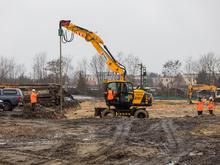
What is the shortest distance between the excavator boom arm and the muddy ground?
819 centimetres

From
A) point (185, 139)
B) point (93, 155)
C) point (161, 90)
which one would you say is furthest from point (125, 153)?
point (161, 90)

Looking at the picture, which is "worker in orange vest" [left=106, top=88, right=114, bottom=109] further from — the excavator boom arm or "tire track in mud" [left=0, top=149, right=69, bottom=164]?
"tire track in mud" [left=0, top=149, right=69, bottom=164]

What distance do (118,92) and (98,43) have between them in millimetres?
4283

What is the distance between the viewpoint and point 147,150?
11.4m

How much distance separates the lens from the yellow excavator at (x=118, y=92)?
2430cm

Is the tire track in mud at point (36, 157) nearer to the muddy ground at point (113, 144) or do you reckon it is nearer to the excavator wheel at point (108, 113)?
the muddy ground at point (113, 144)

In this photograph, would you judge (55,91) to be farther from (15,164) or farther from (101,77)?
(101,77)

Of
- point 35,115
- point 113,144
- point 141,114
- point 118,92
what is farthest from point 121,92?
point 113,144

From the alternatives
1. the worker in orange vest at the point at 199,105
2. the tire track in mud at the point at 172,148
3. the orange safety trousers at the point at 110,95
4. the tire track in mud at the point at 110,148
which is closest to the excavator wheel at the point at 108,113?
the orange safety trousers at the point at 110,95

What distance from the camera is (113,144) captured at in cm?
1241

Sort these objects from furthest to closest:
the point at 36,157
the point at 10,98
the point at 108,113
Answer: the point at 10,98 < the point at 108,113 < the point at 36,157

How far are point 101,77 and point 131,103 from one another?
7007cm

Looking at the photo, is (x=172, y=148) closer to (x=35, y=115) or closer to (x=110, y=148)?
(x=110, y=148)

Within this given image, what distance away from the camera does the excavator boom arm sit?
26.2 m
